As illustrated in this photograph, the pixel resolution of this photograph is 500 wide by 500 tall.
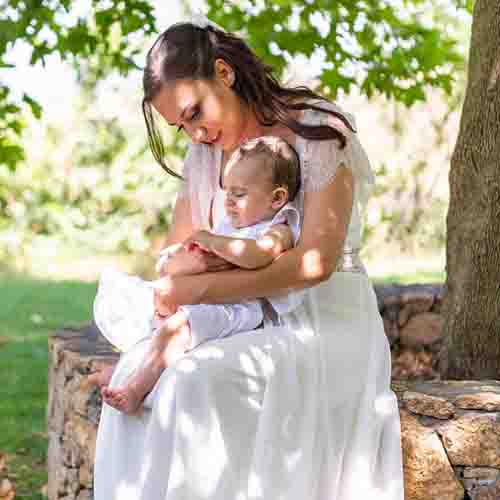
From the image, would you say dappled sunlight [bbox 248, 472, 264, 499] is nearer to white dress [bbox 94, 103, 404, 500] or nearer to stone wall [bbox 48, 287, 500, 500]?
white dress [bbox 94, 103, 404, 500]

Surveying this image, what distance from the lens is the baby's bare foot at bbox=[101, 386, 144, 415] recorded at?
7.82 feet

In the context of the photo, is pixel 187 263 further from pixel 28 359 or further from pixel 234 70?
pixel 28 359

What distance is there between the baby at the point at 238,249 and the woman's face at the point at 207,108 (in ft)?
0.63

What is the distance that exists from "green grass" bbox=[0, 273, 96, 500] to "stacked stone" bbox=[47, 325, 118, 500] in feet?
2.32

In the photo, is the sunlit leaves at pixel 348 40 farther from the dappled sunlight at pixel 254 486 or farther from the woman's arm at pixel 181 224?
the dappled sunlight at pixel 254 486

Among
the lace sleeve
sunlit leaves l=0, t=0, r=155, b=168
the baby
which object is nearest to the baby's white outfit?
the baby

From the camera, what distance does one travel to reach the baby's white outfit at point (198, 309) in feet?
8.26

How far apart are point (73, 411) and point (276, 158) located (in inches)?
54.8

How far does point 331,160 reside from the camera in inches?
105

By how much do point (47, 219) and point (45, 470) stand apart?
7950 mm

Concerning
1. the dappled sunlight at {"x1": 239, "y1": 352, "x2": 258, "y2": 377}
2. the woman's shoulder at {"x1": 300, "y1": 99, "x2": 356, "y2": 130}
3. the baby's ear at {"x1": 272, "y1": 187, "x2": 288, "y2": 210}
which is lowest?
the dappled sunlight at {"x1": 239, "y1": 352, "x2": 258, "y2": 377}

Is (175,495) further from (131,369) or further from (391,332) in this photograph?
(391,332)

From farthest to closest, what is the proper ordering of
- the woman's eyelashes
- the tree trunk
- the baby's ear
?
the tree trunk < the woman's eyelashes < the baby's ear

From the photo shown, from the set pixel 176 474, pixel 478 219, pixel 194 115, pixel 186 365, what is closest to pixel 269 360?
pixel 186 365
